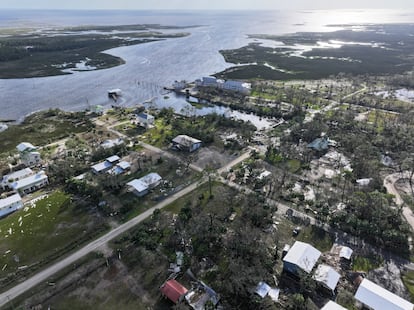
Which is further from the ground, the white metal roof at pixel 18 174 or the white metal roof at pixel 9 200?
the white metal roof at pixel 9 200

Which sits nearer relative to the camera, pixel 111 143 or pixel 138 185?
pixel 138 185

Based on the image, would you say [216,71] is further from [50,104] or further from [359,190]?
[359,190]

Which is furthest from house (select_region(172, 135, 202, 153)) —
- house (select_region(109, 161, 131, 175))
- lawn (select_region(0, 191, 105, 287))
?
lawn (select_region(0, 191, 105, 287))

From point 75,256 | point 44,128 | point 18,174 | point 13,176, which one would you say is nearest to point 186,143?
point 75,256

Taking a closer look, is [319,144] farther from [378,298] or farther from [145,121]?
[145,121]

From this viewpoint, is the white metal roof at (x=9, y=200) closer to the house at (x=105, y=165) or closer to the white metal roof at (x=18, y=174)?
the white metal roof at (x=18, y=174)

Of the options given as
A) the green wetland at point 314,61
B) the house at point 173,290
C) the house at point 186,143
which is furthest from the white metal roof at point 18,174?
the green wetland at point 314,61

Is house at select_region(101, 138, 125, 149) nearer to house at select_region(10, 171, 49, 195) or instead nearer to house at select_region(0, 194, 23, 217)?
house at select_region(10, 171, 49, 195)
